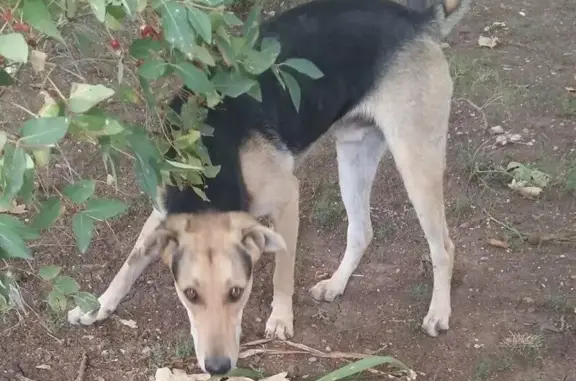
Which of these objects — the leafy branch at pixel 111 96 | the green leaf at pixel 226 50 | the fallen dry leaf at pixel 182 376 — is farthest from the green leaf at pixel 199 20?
the fallen dry leaf at pixel 182 376

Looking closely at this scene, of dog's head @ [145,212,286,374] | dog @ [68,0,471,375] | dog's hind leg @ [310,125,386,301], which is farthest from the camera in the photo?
dog's hind leg @ [310,125,386,301]

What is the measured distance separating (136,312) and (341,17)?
175 cm

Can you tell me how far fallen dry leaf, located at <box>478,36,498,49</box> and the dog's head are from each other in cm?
370

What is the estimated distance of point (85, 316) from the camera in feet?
12.3

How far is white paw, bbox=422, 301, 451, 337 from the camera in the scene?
12.6ft

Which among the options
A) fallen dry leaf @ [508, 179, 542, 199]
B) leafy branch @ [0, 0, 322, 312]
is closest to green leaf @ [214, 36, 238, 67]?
leafy branch @ [0, 0, 322, 312]

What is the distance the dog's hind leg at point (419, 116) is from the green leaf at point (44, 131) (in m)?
2.25

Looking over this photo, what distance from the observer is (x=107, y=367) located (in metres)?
3.59

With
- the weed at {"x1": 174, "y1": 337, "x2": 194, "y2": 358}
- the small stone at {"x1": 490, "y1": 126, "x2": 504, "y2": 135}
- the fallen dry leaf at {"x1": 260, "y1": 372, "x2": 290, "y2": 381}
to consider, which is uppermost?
the weed at {"x1": 174, "y1": 337, "x2": 194, "y2": 358}

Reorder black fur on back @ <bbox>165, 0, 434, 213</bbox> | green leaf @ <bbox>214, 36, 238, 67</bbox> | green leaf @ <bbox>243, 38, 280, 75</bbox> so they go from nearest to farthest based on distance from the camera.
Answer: green leaf @ <bbox>214, 36, 238, 67</bbox>, green leaf @ <bbox>243, 38, 280, 75</bbox>, black fur on back @ <bbox>165, 0, 434, 213</bbox>

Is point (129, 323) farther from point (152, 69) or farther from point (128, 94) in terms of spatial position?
point (152, 69)

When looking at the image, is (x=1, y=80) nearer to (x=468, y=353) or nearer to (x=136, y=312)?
(x=136, y=312)

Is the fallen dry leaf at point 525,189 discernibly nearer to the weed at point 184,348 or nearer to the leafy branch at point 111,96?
the weed at point 184,348

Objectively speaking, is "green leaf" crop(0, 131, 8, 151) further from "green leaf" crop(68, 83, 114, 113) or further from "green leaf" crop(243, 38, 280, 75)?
"green leaf" crop(243, 38, 280, 75)
